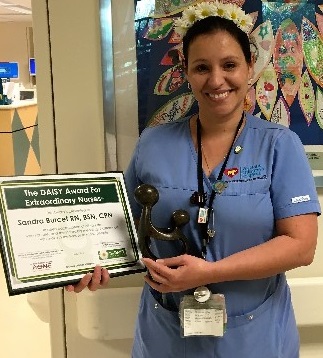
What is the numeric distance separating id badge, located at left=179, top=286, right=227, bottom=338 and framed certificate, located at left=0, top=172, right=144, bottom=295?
16 centimetres

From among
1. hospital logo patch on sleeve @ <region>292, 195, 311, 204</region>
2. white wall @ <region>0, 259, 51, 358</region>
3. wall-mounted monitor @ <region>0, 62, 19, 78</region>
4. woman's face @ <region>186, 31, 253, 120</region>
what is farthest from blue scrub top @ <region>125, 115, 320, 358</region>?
wall-mounted monitor @ <region>0, 62, 19, 78</region>

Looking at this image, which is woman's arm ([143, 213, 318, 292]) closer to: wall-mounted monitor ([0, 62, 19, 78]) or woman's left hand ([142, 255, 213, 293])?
woman's left hand ([142, 255, 213, 293])

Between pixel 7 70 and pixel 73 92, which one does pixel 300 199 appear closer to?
pixel 73 92

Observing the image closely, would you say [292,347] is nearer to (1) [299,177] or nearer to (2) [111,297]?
(1) [299,177]

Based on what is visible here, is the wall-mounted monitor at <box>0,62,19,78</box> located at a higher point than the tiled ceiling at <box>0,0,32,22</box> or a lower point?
lower

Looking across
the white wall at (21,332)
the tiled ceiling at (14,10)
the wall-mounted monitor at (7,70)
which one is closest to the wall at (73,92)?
the white wall at (21,332)

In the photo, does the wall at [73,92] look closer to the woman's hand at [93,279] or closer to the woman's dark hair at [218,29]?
the woman's dark hair at [218,29]

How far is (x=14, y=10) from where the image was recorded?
1052cm

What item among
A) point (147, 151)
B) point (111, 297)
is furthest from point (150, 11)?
point (111, 297)

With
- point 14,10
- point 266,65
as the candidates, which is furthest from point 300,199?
point 14,10

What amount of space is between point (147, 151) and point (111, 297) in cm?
58

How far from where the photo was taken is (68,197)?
3.92 ft

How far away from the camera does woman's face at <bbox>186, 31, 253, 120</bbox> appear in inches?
46.2

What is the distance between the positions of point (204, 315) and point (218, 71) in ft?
1.90
